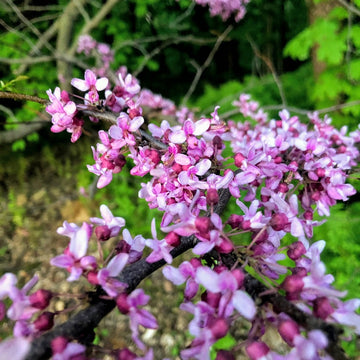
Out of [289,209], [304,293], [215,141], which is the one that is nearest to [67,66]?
[215,141]

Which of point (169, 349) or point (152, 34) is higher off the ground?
point (152, 34)

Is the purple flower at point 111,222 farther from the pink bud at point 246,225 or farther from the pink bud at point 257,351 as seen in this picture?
the pink bud at point 257,351

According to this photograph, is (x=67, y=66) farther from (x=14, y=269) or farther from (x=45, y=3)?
(x=45, y=3)

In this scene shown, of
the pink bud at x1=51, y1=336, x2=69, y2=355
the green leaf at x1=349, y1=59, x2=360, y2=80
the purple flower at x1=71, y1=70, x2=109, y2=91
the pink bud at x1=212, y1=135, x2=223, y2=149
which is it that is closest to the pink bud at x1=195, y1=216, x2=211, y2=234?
the pink bud at x1=51, y1=336, x2=69, y2=355

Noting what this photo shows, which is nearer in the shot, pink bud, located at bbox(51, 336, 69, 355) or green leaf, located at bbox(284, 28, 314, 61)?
pink bud, located at bbox(51, 336, 69, 355)

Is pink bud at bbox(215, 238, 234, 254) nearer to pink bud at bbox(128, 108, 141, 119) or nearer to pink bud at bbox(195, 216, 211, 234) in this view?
pink bud at bbox(195, 216, 211, 234)

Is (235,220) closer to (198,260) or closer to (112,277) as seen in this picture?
(198,260)
